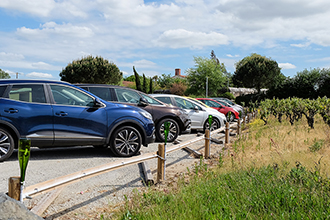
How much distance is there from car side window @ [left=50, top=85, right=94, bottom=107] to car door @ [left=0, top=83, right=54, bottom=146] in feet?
0.92

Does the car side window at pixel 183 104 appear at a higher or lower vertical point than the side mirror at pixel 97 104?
lower

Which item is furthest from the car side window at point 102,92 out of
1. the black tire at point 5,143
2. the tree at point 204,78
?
the tree at point 204,78

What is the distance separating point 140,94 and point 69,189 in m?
5.30

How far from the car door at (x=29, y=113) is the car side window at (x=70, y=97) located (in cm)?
28

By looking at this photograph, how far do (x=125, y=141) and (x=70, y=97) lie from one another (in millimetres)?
1712

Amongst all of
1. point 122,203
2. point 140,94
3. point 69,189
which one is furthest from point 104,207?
point 140,94

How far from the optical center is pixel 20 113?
6.57 meters

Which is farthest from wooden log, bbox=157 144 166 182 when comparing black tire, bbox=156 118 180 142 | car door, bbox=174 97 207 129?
car door, bbox=174 97 207 129

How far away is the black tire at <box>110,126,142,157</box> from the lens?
7418 millimetres

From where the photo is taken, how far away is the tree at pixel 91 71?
4572cm

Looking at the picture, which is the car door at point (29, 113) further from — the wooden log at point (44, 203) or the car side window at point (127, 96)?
the car side window at point (127, 96)

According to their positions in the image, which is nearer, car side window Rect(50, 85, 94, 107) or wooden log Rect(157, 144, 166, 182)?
wooden log Rect(157, 144, 166, 182)

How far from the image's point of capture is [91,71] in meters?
45.9

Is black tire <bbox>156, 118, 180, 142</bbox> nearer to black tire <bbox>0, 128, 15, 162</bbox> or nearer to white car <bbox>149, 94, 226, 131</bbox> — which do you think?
white car <bbox>149, 94, 226, 131</bbox>
